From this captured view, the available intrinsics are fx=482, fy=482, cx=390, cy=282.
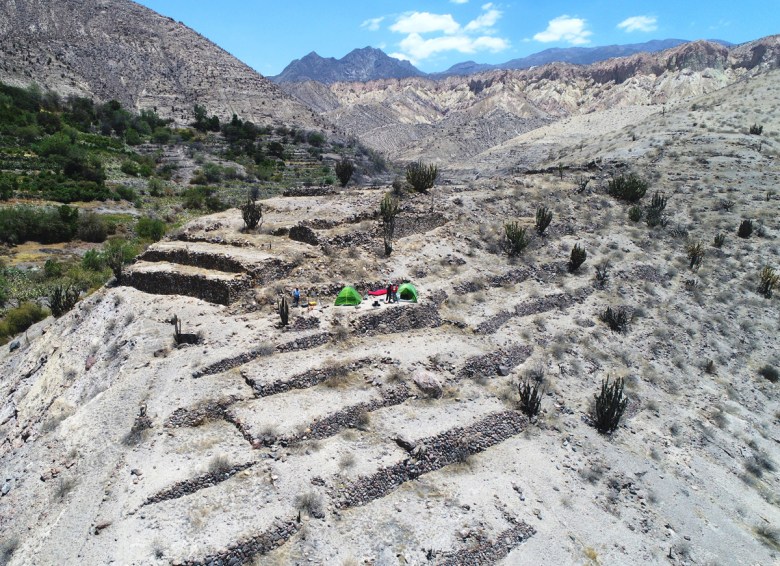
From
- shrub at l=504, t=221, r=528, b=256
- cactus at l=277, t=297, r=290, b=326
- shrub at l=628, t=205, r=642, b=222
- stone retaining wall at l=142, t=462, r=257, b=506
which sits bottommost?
stone retaining wall at l=142, t=462, r=257, b=506

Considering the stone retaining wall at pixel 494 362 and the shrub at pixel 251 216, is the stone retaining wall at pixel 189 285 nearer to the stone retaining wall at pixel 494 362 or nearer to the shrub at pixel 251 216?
the shrub at pixel 251 216

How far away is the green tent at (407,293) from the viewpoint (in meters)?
14.2

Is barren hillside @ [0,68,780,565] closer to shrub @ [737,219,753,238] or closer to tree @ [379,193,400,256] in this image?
tree @ [379,193,400,256]

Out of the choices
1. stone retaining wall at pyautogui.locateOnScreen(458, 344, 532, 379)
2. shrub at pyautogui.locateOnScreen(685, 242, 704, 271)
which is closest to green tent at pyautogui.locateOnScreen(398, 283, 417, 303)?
stone retaining wall at pyautogui.locateOnScreen(458, 344, 532, 379)

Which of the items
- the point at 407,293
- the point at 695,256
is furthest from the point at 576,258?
the point at 407,293

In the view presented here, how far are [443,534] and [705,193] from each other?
25956 millimetres

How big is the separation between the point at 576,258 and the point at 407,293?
26.5ft

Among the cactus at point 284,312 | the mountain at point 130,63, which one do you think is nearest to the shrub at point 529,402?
the cactus at point 284,312

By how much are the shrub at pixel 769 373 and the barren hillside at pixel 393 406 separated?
22.8 inches

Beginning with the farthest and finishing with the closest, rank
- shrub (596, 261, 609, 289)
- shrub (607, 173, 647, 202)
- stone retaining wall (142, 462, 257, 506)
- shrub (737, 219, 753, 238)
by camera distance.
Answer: shrub (607, 173, 647, 202), shrub (737, 219, 753, 238), shrub (596, 261, 609, 289), stone retaining wall (142, 462, 257, 506)

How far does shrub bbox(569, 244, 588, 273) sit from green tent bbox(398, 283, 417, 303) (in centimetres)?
779

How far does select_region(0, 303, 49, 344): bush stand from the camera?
59.8 ft

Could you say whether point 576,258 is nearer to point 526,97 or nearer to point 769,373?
point 769,373

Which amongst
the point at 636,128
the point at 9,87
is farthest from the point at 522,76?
the point at 9,87
